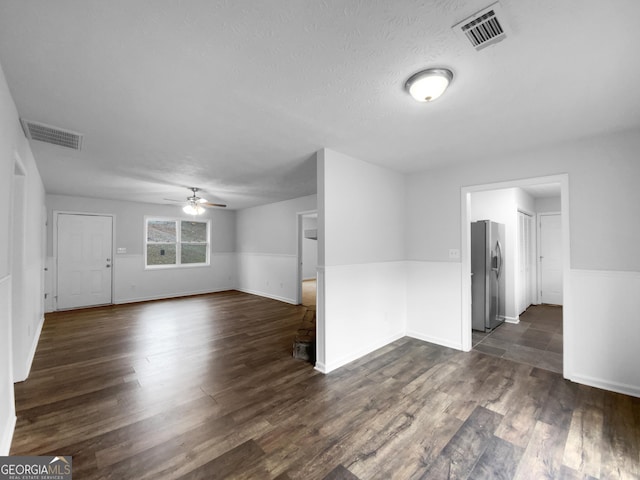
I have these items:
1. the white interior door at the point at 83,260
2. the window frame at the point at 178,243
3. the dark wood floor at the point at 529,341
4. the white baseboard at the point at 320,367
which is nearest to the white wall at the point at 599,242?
the dark wood floor at the point at 529,341

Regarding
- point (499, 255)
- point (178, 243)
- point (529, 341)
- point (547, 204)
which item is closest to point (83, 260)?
point (178, 243)

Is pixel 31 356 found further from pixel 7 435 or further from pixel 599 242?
pixel 599 242

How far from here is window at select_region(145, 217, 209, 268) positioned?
7016mm

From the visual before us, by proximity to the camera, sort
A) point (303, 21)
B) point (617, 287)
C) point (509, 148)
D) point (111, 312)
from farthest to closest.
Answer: point (111, 312)
point (509, 148)
point (617, 287)
point (303, 21)

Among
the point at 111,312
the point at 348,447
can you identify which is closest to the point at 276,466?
the point at 348,447

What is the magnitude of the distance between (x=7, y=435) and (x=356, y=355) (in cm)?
295

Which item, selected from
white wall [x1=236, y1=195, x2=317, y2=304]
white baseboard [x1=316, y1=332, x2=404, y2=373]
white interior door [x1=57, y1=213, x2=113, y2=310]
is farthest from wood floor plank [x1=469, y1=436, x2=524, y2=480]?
white interior door [x1=57, y1=213, x2=113, y2=310]

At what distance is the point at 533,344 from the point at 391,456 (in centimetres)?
316

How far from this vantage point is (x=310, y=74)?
1.69m

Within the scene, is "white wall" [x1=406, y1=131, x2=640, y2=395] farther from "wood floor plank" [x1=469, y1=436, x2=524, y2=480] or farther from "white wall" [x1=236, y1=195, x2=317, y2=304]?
"white wall" [x1=236, y1=195, x2=317, y2=304]

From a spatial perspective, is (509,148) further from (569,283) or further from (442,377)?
(442,377)

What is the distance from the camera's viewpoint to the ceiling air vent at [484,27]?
123cm

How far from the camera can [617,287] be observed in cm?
258

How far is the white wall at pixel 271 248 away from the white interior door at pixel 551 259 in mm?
5384
